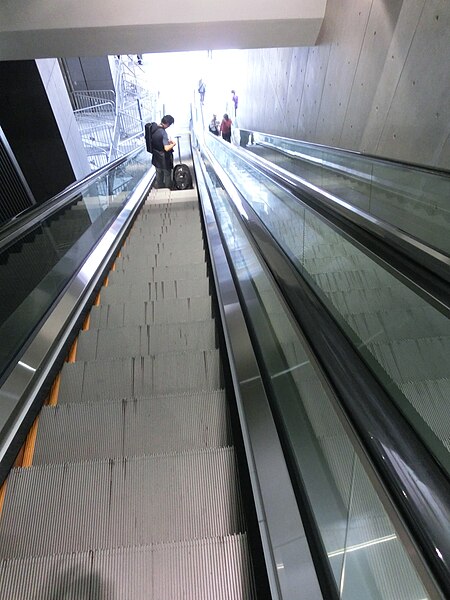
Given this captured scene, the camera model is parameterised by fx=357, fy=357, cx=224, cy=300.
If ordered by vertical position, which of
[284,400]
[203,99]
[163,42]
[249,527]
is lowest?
[203,99]

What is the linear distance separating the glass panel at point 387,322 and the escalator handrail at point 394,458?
8 cm

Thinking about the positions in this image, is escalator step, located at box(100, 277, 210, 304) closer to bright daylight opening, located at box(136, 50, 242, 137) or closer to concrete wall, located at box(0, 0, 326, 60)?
concrete wall, located at box(0, 0, 326, 60)

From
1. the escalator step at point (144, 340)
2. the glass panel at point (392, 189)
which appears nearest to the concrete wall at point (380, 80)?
the glass panel at point (392, 189)

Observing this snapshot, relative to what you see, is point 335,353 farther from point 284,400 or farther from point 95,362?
point 95,362

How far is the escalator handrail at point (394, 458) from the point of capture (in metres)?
0.67

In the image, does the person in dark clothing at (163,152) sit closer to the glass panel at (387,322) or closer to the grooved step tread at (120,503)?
the glass panel at (387,322)

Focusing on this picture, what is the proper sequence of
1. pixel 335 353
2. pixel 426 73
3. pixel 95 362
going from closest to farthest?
pixel 335 353 < pixel 95 362 < pixel 426 73

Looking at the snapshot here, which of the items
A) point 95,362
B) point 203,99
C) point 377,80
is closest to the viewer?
point 95,362

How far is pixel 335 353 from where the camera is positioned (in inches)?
49.2

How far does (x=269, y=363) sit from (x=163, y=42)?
6.28 m

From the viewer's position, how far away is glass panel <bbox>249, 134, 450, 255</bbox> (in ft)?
7.02

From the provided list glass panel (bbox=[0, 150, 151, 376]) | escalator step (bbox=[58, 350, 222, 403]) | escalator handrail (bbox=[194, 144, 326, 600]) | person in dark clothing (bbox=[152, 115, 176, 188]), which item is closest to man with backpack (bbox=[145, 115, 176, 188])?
person in dark clothing (bbox=[152, 115, 176, 188])

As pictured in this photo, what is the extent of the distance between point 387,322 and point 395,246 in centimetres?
41

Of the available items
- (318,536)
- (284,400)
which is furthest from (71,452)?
(318,536)
